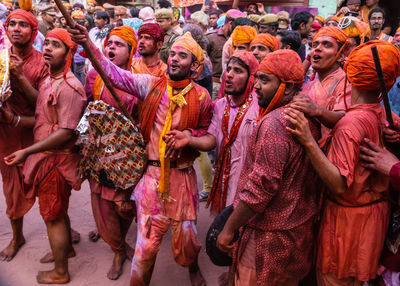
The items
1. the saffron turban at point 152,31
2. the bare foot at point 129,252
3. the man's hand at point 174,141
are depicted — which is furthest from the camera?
the saffron turban at point 152,31

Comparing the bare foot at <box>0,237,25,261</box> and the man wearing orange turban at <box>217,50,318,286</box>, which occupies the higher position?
the man wearing orange turban at <box>217,50,318,286</box>

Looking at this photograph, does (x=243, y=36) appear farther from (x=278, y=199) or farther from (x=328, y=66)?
(x=278, y=199)

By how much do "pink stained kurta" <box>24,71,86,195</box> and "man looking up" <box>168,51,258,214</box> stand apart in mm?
973

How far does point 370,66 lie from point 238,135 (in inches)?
50.4

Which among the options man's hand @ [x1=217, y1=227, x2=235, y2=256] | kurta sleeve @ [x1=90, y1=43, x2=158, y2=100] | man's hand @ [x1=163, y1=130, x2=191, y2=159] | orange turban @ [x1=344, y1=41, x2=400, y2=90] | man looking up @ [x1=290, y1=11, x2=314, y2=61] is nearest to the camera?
orange turban @ [x1=344, y1=41, x2=400, y2=90]

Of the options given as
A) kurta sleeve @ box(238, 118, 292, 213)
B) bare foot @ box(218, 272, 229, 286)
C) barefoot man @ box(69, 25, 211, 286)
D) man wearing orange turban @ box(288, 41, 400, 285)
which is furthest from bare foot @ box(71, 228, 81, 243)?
man wearing orange turban @ box(288, 41, 400, 285)

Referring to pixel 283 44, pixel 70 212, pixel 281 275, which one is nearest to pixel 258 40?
pixel 283 44

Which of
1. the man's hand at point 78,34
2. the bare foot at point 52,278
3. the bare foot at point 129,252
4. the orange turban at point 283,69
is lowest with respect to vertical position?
the bare foot at point 129,252

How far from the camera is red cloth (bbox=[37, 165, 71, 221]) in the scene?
10.8 feet

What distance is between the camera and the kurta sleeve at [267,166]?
2.02m

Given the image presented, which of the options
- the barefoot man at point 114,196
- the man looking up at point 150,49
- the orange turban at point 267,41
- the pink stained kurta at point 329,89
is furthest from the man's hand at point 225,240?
the orange turban at point 267,41

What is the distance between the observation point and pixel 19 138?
3701mm

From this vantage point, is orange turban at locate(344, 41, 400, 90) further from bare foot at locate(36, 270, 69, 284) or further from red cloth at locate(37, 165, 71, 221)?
bare foot at locate(36, 270, 69, 284)

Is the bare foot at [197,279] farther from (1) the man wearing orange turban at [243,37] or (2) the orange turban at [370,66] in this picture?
→ (1) the man wearing orange turban at [243,37]
